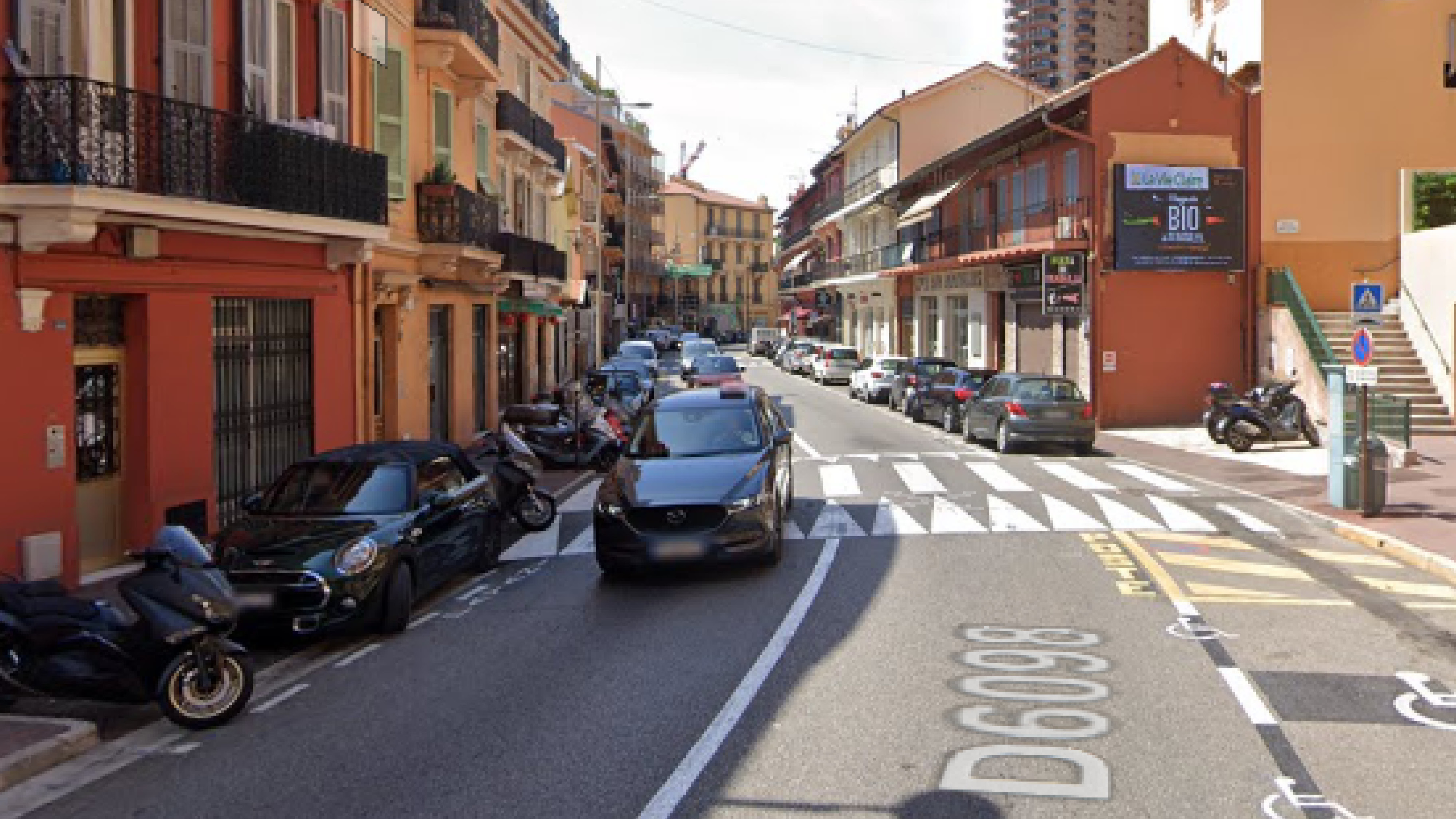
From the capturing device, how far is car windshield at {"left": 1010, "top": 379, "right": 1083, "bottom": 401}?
2208 centimetres

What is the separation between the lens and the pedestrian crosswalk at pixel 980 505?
13797 millimetres

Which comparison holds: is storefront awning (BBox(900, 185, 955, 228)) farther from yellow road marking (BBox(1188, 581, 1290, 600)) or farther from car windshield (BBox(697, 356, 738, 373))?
yellow road marking (BBox(1188, 581, 1290, 600))

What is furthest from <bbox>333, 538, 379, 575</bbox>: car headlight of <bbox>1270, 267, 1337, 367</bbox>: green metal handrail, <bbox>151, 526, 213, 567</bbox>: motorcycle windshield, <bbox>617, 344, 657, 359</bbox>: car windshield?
<bbox>617, 344, 657, 359</bbox>: car windshield

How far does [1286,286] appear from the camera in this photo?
26547mm

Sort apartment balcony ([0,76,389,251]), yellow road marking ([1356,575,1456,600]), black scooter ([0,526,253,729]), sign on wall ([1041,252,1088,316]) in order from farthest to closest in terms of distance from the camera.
Answer: sign on wall ([1041,252,1088,316]) → apartment balcony ([0,76,389,251]) → yellow road marking ([1356,575,1456,600]) → black scooter ([0,526,253,729])

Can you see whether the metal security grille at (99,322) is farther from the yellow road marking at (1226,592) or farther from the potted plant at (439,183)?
the yellow road marking at (1226,592)

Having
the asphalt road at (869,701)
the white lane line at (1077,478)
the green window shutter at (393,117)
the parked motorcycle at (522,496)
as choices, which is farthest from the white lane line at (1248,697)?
the green window shutter at (393,117)

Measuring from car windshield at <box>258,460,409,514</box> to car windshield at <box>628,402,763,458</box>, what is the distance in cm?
266

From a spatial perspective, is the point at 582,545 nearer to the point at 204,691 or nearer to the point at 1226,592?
the point at 204,691

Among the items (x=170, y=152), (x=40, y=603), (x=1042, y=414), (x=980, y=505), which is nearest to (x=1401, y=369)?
(x=1042, y=414)

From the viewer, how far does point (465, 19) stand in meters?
21.3

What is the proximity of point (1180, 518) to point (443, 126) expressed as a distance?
14.7 m

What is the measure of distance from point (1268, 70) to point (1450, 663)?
23108mm

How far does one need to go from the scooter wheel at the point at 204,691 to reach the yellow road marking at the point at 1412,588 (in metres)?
9.38
